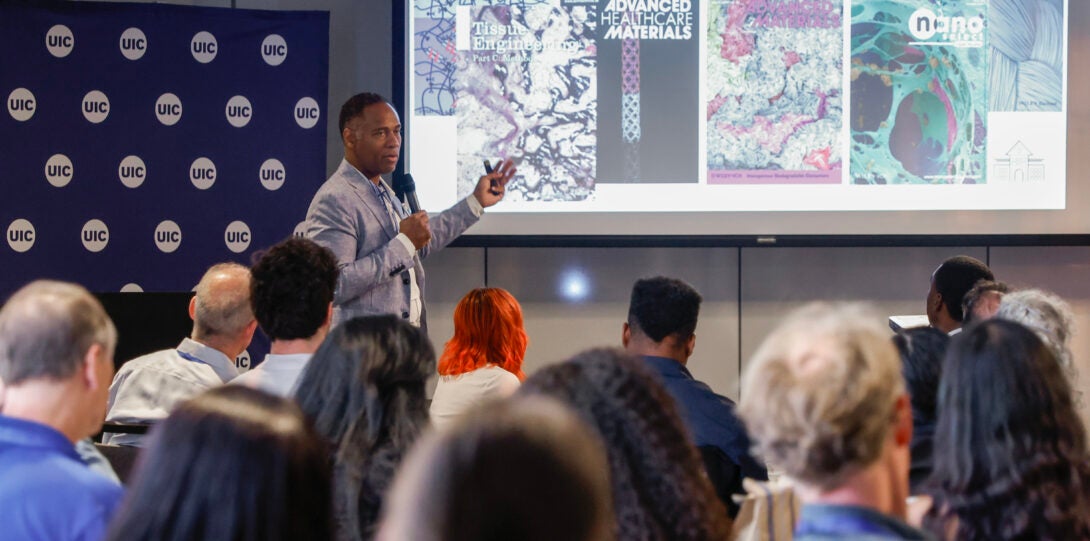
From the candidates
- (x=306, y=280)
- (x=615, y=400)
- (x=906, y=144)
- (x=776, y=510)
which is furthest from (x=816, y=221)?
(x=615, y=400)

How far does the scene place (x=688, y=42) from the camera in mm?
4902

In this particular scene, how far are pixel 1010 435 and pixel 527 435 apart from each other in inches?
45.0

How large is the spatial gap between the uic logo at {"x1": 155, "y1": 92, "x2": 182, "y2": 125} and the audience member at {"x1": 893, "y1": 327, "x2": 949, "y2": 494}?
11.6 feet

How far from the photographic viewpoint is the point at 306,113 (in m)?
4.76

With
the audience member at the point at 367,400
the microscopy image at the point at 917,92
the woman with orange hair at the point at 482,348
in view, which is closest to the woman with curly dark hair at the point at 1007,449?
the audience member at the point at 367,400

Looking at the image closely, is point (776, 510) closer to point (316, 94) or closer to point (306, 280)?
point (306, 280)

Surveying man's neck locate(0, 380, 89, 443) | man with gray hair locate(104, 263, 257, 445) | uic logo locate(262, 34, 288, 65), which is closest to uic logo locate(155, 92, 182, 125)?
uic logo locate(262, 34, 288, 65)

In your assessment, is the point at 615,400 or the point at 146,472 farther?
the point at 615,400

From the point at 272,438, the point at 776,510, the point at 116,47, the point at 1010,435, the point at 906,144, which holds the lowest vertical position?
the point at 776,510

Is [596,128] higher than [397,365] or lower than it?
higher

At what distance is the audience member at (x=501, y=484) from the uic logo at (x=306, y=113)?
13.7 ft

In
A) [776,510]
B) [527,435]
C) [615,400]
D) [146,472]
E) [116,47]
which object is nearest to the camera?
[527,435]

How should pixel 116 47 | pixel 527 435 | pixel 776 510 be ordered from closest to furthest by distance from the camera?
pixel 527 435 < pixel 776 510 < pixel 116 47

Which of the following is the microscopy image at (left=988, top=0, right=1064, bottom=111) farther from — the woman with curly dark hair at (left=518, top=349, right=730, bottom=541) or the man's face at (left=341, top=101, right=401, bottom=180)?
the woman with curly dark hair at (left=518, top=349, right=730, bottom=541)
